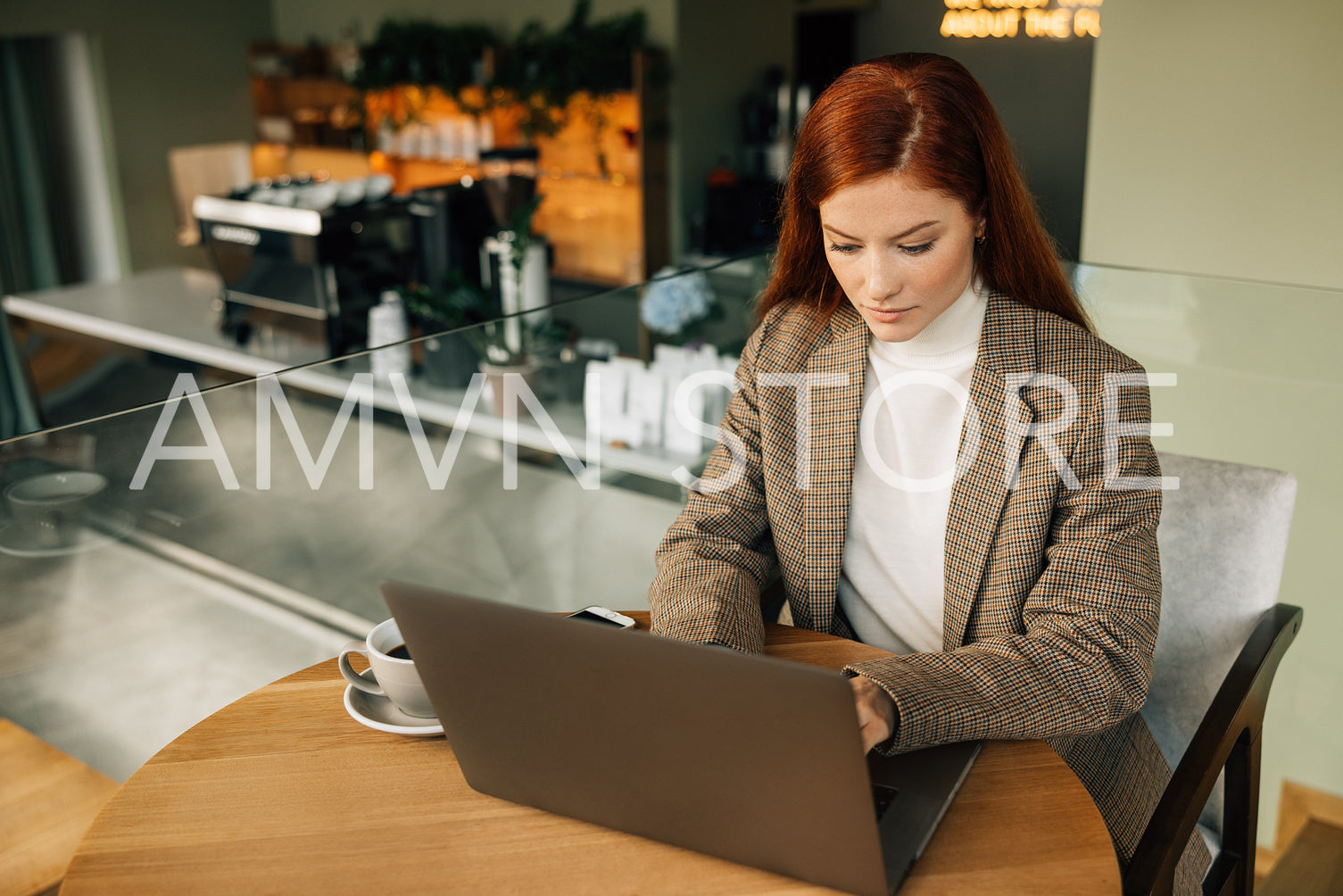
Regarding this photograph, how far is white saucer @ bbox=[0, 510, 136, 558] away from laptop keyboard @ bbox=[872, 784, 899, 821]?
104cm

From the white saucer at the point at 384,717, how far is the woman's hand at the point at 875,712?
14.7 inches

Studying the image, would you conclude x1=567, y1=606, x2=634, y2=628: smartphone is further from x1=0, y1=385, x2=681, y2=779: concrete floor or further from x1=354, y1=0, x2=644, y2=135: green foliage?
x1=354, y1=0, x2=644, y2=135: green foliage

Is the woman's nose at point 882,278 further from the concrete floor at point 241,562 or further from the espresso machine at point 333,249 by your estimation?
the espresso machine at point 333,249

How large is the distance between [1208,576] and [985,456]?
1.28 feet

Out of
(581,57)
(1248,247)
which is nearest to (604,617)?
(1248,247)

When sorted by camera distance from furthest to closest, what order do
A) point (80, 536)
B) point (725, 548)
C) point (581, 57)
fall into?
point (581, 57)
point (80, 536)
point (725, 548)

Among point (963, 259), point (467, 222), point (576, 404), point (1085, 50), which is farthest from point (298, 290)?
point (1085, 50)

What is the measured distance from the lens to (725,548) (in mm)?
1293

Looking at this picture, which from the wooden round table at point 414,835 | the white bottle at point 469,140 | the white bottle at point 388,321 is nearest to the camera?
the wooden round table at point 414,835

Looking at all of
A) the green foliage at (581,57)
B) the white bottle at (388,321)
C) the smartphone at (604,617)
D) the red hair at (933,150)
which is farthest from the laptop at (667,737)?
the green foliage at (581,57)

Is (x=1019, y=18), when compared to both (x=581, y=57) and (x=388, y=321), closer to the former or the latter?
(x=581, y=57)

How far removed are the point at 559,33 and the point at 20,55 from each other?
3342 millimetres

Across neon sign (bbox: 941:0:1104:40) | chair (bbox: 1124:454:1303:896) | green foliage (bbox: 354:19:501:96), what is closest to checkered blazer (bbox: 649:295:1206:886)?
chair (bbox: 1124:454:1303:896)

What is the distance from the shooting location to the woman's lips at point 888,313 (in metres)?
1.10
